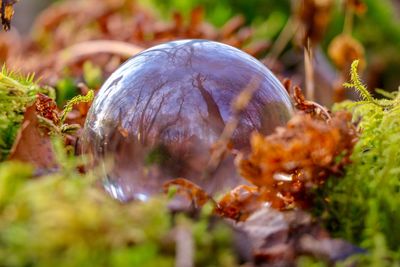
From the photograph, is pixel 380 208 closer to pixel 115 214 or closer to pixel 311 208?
pixel 311 208

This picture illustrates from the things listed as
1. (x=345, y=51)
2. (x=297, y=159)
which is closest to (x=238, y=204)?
(x=297, y=159)

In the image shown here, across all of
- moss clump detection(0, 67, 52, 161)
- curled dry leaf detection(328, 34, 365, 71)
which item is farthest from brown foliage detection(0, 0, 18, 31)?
curled dry leaf detection(328, 34, 365, 71)

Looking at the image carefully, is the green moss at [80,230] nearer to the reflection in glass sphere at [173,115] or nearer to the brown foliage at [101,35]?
the reflection in glass sphere at [173,115]

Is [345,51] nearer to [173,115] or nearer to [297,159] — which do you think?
[173,115]

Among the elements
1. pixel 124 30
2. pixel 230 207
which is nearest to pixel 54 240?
pixel 230 207

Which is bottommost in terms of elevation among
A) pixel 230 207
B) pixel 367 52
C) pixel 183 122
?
pixel 230 207

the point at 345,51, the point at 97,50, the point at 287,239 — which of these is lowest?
the point at 287,239
